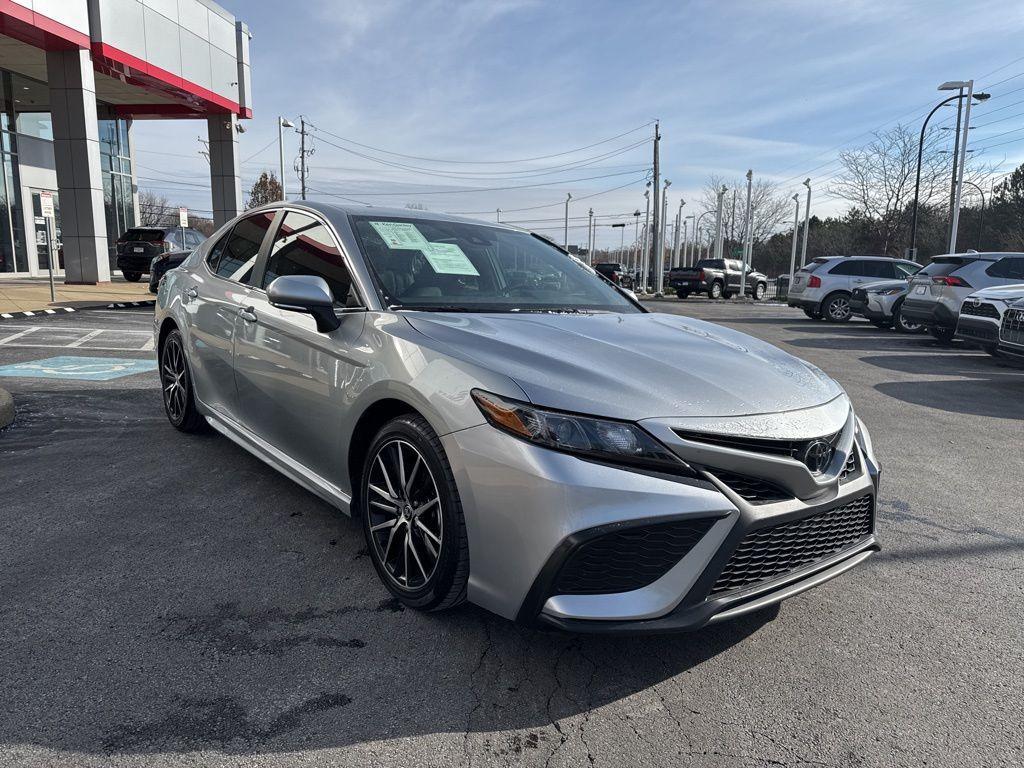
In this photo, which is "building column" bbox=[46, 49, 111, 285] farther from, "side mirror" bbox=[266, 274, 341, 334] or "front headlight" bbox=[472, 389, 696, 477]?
"front headlight" bbox=[472, 389, 696, 477]

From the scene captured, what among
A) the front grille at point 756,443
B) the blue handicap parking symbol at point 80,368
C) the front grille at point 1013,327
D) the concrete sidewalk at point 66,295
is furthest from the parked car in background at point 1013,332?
the concrete sidewalk at point 66,295

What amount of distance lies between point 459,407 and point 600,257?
5273 inches

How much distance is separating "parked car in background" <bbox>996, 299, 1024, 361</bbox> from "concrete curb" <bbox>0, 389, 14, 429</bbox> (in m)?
9.63

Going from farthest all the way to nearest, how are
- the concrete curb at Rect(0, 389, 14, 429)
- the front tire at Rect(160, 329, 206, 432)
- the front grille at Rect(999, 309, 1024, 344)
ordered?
the front grille at Rect(999, 309, 1024, 344) → the concrete curb at Rect(0, 389, 14, 429) → the front tire at Rect(160, 329, 206, 432)

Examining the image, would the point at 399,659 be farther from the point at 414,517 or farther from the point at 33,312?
the point at 33,312

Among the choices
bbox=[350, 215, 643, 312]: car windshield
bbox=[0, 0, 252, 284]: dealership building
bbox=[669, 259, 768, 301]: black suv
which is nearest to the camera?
bbox=[350, 215, 643, 312]: car windshield

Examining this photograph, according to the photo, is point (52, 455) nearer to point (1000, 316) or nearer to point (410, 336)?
point (410, 336)

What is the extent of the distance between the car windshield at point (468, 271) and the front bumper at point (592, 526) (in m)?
1.07

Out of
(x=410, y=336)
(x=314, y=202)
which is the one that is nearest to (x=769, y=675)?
(x=410, y=336)

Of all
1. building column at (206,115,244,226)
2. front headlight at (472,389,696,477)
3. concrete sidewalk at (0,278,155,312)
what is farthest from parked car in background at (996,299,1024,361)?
building column at (206,115,244,226)

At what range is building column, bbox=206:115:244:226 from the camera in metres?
24.5

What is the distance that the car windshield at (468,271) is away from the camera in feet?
10.5

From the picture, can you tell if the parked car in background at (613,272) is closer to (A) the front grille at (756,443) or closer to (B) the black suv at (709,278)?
(A) the front grille at (756,443)

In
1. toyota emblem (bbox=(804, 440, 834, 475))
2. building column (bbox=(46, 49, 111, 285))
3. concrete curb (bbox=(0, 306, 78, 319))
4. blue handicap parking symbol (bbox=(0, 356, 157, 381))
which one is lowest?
blue handicap parking symbol (bbox=(0, 356, 157, 381))
